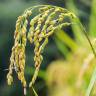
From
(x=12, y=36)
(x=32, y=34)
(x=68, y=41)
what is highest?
(x=32, y=34)

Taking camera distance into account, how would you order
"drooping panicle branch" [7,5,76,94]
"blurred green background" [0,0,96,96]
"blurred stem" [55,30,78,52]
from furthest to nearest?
1. "blurred green background" [0,0,96,96]
2. "blurred stem" [55,30,78,52]
3. "drooping panicle branch" [7,5,76,94]

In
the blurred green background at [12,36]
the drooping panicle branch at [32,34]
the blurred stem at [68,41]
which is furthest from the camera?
the blurred green background at [12,36]

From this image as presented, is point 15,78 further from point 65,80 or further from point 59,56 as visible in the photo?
point 65,80

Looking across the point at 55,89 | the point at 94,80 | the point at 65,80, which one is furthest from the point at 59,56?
the point at 94,80

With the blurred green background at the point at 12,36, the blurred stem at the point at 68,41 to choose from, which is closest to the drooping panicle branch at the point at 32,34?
the blurred stem at the point at 68,41

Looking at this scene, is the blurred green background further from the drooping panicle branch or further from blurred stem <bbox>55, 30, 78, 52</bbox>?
the drooping panicle branch

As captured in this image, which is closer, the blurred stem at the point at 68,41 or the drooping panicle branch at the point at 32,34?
the drooping panicle branch at the point at 32,34

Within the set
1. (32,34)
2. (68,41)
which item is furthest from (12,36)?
(32,34)

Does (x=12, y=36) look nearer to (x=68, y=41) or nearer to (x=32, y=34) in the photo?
(x=68, y=41)

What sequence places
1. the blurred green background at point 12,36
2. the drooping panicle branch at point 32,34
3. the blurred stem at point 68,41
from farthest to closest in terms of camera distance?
1. the blurred green background at point 12,36
2. the blurred stem at point 68,41
3. the drooping panicle branch at point 32,34

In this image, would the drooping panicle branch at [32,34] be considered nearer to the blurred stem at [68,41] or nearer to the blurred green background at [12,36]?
the blurred stem at [68,41]

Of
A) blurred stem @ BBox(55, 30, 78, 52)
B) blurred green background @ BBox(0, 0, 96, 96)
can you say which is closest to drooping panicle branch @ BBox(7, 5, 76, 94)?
blurred stem @ BBox(55, 30, 78, 52)
